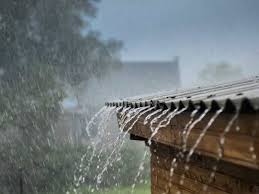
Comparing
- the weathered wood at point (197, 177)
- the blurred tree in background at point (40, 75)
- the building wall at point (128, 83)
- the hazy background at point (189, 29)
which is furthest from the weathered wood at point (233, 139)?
the hazy background at point (189, 29)

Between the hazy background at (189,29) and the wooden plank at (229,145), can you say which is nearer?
the wooden plank at (229,145)

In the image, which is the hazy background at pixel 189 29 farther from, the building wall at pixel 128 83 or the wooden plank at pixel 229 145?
the wooden plank at pixel 229 145

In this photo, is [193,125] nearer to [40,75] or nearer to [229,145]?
[229,145]

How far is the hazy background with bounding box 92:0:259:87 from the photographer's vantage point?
83.3 ft

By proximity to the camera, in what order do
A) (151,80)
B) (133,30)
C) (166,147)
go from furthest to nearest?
1. (133,30)
2. (151,80)
3. (166,147)

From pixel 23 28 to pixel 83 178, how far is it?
5.38m

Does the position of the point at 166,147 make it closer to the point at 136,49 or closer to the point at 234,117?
the point at 234,117

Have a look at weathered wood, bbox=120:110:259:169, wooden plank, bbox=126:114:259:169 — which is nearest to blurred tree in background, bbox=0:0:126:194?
wooden plank, bbox=126:114:259:169

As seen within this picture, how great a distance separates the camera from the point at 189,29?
30719 mm

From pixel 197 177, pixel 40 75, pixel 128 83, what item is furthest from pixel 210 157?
pixel 128 83

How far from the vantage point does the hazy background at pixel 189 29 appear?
83.3ft

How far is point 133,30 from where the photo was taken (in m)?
27.9

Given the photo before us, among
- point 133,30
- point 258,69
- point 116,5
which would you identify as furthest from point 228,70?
point 116,5

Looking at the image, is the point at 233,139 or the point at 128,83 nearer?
the point at 233,139
